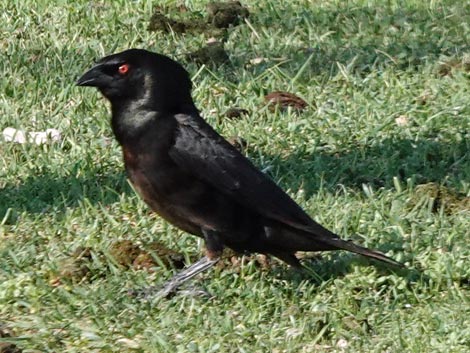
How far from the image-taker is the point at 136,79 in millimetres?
5695

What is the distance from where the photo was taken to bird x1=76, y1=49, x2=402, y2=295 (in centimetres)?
550

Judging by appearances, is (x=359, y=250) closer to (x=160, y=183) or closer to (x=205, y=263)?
(x=205, y=263)

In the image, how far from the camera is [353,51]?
26.9ft

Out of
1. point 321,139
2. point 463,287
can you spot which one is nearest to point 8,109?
point 321,139

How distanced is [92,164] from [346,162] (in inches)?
51.9

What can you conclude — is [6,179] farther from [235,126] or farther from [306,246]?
[306,246]

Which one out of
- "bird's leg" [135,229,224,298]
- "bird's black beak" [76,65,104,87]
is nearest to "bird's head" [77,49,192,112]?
"bird's black beak" [76,65,104,87]

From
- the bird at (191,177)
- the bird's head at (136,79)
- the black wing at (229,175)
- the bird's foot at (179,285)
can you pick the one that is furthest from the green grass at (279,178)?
the bird's head at (136,79)

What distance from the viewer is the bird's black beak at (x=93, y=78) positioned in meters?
5.71

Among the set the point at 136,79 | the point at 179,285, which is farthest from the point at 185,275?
the point at 136,79

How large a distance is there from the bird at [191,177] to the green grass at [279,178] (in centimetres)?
17

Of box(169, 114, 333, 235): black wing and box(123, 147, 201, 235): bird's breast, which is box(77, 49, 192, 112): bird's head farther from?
box(123, 147, 201, 235): bird's breast

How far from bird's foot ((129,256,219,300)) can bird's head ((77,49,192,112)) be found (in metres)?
0.69

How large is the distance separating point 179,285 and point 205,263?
0.56 ft
